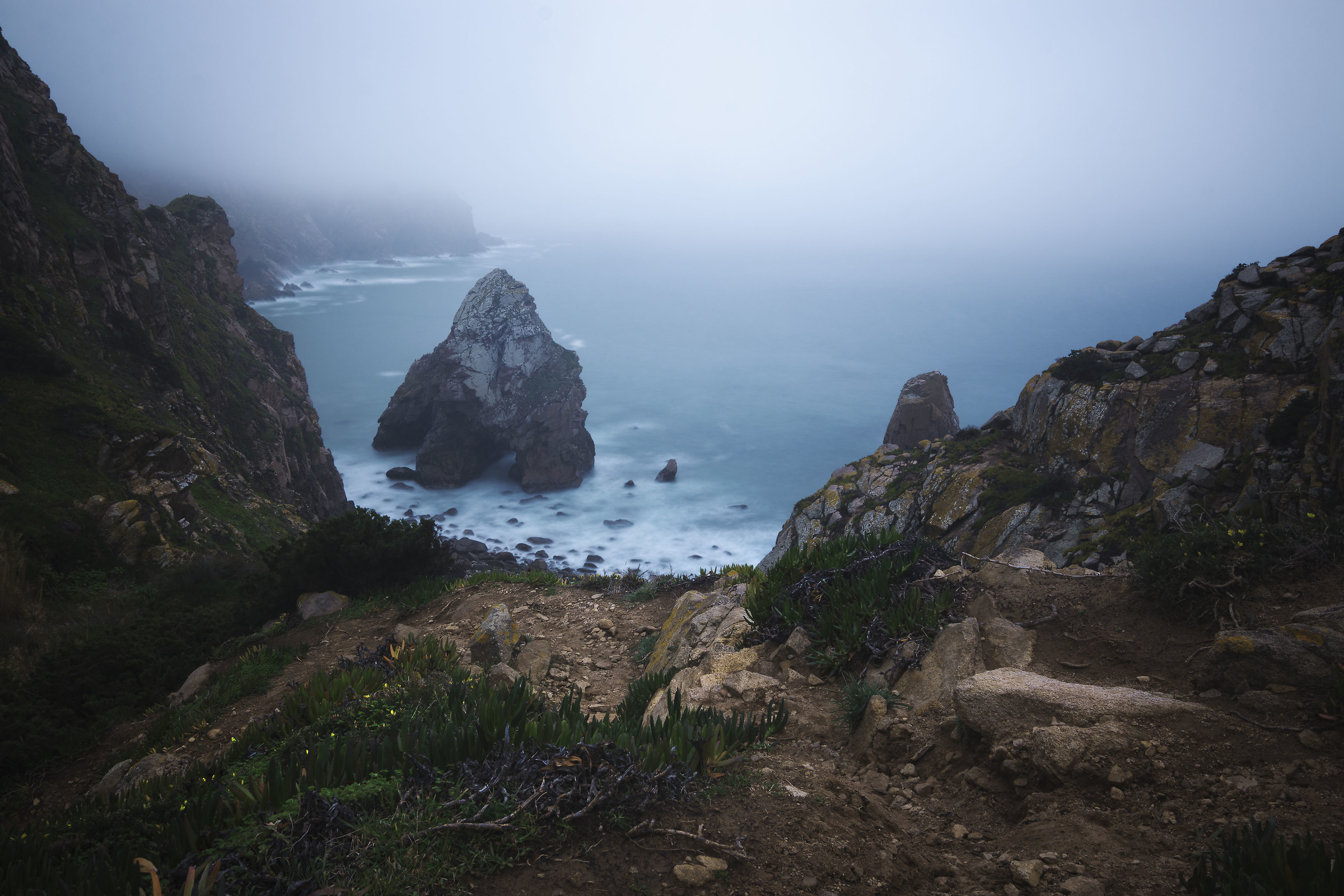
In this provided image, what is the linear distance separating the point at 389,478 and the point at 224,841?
5518 cm

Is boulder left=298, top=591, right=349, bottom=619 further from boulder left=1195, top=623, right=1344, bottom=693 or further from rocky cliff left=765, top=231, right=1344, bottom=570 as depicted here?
boulder left=1195, top=623, right=1344, bottom=693

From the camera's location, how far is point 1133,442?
48.6 ft

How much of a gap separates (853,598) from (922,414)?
25.9 m

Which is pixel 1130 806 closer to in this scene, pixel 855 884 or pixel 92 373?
pixel 855 884

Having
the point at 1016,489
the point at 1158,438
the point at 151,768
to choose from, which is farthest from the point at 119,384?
the point at 1158,438

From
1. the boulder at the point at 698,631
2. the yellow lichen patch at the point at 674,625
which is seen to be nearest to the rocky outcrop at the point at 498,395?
the yellow lichen patch at the point at 674,625

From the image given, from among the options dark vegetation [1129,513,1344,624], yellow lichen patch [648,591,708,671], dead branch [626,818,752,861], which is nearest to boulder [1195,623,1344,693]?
dark vegetation [1129,513,1344,624]

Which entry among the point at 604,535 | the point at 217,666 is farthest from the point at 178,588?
the point at 604,535

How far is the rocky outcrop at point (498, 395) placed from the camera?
53312mm

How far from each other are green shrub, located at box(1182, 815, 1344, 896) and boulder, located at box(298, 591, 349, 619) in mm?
9687

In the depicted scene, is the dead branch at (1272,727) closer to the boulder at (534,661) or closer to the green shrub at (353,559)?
the boulder at (534,661)

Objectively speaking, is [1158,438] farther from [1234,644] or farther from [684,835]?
[684,835]

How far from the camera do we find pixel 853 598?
5.66 meters

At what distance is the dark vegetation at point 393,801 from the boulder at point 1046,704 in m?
1.27
